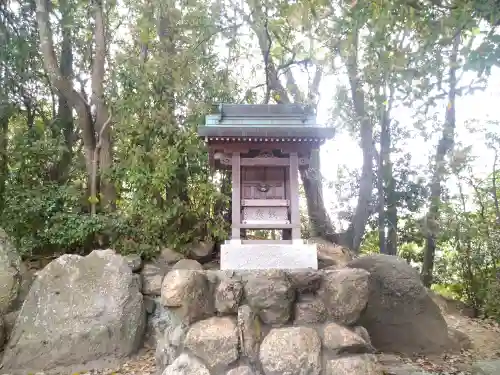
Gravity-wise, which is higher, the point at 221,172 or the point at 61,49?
the point at 61,49

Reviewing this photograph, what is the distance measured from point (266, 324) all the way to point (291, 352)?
45 centimetres

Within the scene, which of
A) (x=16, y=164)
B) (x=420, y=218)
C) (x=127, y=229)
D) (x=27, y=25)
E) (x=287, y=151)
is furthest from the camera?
(x=27, y=25)

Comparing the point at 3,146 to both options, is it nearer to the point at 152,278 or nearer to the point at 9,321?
the point at 9,321

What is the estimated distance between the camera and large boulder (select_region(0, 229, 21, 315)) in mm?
6656

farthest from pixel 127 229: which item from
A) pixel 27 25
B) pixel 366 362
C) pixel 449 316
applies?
pixel 449 316

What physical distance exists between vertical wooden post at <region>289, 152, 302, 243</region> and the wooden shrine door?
0.09 meters

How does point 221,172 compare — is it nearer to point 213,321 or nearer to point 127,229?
point 127,229

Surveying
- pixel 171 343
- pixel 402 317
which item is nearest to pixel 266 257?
pixel 171 343

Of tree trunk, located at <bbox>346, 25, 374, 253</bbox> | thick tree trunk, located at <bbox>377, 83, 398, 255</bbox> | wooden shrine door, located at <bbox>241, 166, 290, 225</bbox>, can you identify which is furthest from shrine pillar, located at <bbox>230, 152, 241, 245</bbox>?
thick tree trunk, located at <bbox>377, 83, 398, 255</bbox>

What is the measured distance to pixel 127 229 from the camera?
8.25 metres

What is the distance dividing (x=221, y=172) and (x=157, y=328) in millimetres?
3735

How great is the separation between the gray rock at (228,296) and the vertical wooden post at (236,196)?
0.82m

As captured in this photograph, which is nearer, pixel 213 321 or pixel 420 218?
pixel 213 321

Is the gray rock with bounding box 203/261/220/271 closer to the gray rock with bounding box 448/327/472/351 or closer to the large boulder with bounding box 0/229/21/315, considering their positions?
the large boulder with bounding box 0/229/21/315
